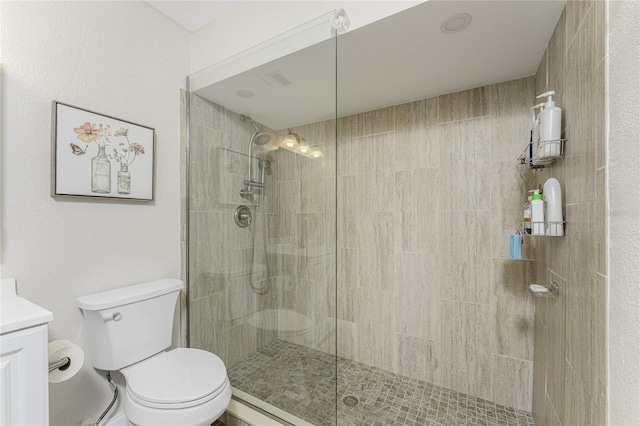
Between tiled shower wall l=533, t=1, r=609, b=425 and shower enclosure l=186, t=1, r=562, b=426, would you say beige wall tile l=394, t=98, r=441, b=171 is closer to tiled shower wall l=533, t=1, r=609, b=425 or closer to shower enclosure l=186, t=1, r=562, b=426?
shower enclosure l=186, t=1, r=562, b=426

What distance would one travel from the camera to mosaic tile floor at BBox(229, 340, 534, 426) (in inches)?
57.5

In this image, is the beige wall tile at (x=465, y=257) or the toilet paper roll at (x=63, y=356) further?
the beige wall tile at (x=465, y=257)

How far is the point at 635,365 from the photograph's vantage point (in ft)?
2.11

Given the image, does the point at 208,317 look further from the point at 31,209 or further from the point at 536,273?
the point at 536,273

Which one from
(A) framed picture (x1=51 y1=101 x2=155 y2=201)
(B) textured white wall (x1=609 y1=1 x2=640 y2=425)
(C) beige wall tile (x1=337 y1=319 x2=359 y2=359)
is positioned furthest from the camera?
(C) beige wall tile (x1=337 y1=319 x2=359 y2=359)

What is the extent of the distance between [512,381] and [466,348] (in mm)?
291

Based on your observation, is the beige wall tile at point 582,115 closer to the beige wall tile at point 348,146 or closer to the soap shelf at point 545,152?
the soap shelf at point 545,152

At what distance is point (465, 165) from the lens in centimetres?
188

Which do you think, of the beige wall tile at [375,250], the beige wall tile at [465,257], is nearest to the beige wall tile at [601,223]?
the beige wall tile at [465,257]

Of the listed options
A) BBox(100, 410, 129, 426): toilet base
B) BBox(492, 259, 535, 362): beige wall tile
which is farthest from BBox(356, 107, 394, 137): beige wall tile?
BBox(100, 410, 129, 426): toilet base

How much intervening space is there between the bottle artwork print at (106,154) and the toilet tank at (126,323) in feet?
1.88

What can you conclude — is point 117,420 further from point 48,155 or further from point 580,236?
point 580,236

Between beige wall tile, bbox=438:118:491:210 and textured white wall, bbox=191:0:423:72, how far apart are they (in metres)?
1.01

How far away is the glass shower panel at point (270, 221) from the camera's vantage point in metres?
1.45
